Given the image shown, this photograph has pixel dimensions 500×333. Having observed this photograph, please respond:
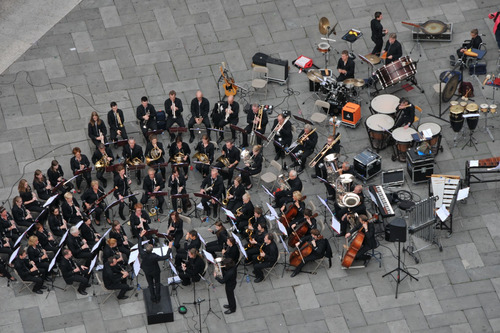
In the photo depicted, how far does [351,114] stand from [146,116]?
5909mm

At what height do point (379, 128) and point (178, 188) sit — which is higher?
point (178, 188)

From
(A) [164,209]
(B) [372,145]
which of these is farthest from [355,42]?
(A) [164,209]

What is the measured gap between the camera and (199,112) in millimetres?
29750

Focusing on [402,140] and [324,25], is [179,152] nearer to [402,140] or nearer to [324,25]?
[402,140]

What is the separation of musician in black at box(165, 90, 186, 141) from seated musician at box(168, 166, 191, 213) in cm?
219

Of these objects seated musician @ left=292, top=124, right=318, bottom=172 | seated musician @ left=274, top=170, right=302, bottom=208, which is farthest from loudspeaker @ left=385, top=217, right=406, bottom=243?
seated musician @ left=292, top=124, right=318, bottom=172

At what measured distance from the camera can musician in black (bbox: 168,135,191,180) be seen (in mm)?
28328

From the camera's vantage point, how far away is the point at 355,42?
3259cm

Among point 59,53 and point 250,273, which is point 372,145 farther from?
point 59,53

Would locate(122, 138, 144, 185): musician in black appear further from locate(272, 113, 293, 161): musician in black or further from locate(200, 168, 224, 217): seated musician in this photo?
locate(272, 113, 293, 161): musician in black

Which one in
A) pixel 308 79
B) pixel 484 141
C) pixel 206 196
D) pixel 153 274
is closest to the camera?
pixel 153 274

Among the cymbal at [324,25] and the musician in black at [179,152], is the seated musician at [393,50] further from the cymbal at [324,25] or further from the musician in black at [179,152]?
the musician in black at [179,152]

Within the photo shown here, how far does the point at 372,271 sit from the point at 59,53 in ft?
41.8

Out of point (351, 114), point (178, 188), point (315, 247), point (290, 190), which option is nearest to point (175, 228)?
point (178, 188)
